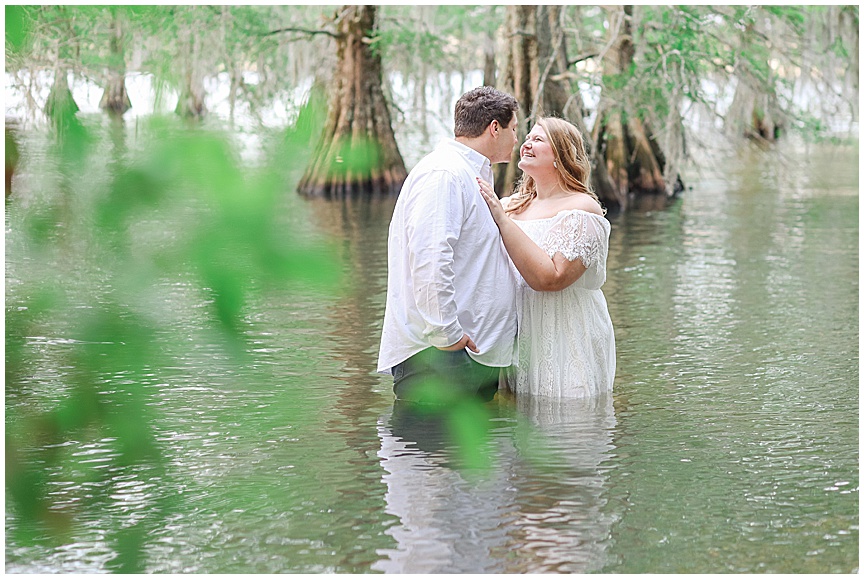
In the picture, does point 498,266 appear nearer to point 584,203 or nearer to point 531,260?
point 531,260

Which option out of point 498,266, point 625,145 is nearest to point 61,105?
point 498,266

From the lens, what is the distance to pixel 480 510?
177 inches

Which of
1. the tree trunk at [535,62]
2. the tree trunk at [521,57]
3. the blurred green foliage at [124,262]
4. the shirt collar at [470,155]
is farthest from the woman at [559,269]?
the tree trunk at [521,57]

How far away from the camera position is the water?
1.35 m

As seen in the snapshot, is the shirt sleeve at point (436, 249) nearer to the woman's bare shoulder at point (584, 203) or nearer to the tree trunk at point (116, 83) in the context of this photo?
the woman's bare shoulder at point (584, 203)

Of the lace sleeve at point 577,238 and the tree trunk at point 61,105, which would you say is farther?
the lace sleeve at point 577,238

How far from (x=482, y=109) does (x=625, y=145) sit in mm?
15450

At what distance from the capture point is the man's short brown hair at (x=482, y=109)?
5.32 m

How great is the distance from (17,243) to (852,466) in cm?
488

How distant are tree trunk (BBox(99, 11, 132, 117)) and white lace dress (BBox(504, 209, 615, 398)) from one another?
4156 millimetres

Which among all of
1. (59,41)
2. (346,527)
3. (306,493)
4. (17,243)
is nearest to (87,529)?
(17,243)

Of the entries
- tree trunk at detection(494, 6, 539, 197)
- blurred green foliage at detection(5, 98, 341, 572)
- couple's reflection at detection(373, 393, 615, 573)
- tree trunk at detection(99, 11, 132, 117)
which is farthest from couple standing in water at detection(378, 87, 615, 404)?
tree trunk at detection(494, 6, 539, 197)

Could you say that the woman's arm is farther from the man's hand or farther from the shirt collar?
the man's hand

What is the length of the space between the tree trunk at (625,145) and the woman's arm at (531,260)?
40.6ft
